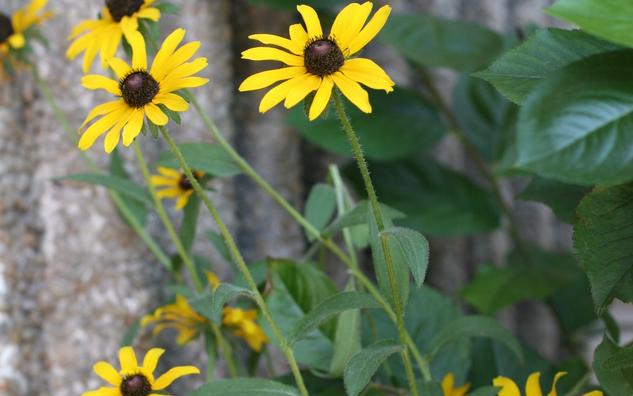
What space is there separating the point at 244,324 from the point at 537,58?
0.30 m

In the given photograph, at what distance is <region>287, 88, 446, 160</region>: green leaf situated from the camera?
0.78 metres

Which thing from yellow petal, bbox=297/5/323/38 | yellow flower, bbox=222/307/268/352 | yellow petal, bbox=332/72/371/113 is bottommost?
yellow flower, bbox=222/307/268/352

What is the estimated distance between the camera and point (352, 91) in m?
0.30

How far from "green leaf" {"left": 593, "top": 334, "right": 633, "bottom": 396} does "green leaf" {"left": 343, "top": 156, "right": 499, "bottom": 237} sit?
18.6 inches

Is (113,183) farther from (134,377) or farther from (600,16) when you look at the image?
(600,16)

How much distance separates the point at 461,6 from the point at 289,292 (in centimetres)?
76

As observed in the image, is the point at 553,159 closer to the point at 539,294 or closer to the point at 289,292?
the point at 289,292

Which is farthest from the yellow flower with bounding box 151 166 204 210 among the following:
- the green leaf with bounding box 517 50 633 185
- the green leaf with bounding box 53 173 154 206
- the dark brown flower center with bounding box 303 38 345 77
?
the green leaf with bounding box 517 50 633 185

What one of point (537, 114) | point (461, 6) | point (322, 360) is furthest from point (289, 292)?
point (461, 6)

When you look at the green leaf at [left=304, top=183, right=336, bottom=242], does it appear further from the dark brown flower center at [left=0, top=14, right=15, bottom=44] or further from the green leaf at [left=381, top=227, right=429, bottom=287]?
the dark brown flower center at [left=0, top=14, right=15, bottom=44]

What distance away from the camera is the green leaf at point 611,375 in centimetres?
35

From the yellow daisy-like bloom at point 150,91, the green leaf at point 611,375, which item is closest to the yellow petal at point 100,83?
the yellow daisy-like bloom at point 150,91

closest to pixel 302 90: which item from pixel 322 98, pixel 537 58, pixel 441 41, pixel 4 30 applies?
pixel 322 98

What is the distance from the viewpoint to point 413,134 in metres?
0.86
